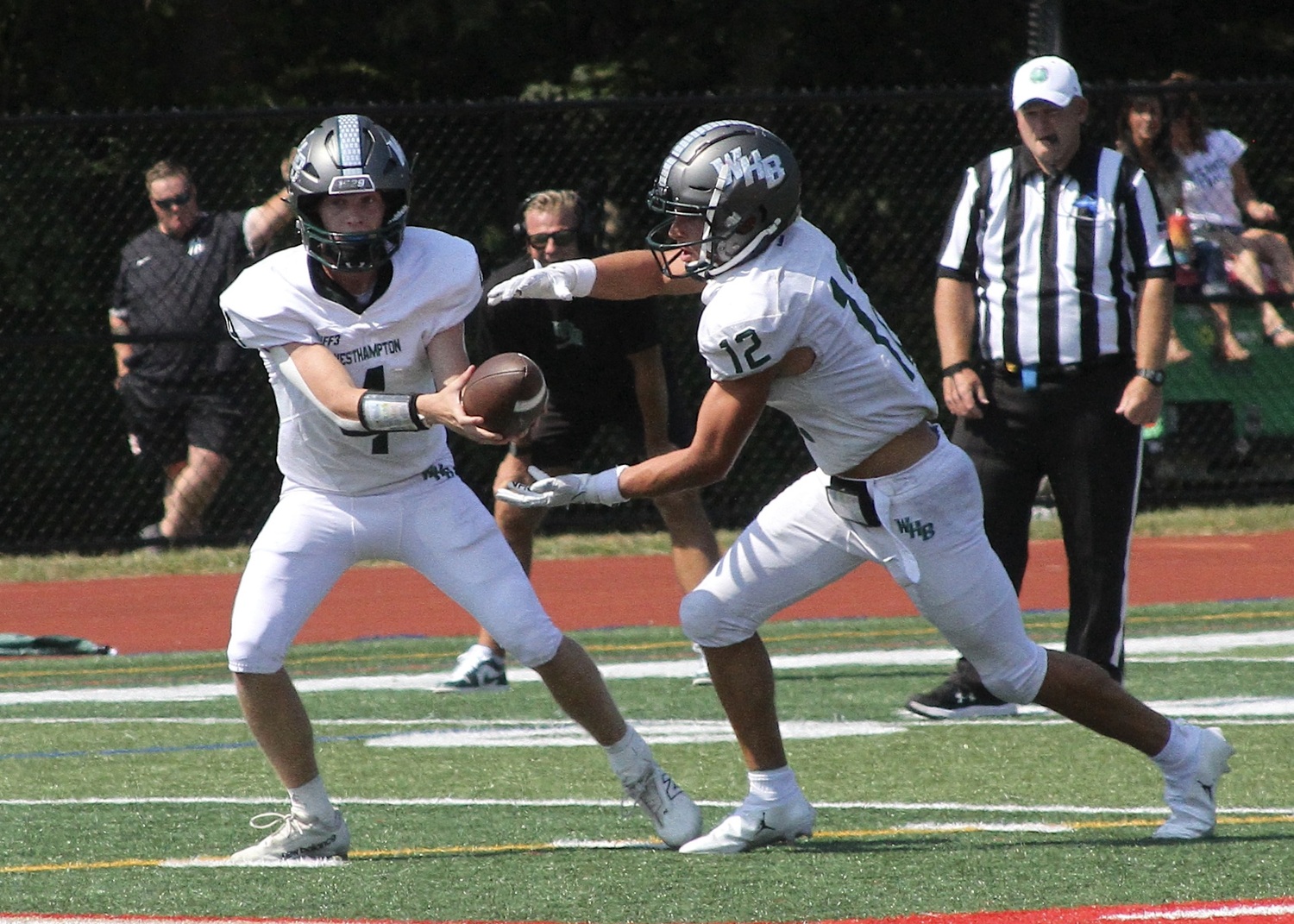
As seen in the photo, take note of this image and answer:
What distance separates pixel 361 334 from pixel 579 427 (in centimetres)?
303

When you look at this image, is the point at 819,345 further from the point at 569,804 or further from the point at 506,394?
the point at 569,804

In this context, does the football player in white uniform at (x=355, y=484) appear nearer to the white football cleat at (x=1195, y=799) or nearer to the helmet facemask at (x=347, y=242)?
the helmet facemask at (x=347, y=242)

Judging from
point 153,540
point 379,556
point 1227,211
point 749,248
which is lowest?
point 153,540

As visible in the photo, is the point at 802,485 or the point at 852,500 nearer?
the point at 852,500

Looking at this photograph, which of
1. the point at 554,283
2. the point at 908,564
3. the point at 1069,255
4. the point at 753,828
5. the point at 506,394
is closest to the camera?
the point at 506,394

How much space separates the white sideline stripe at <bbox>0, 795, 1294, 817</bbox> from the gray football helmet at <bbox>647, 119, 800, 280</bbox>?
1.57 metres

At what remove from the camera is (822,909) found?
405cm

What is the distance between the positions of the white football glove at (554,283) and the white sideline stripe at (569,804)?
1.39m

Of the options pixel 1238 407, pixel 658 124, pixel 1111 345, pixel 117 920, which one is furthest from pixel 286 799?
pixel 1238 407

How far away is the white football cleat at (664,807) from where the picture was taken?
470 cm

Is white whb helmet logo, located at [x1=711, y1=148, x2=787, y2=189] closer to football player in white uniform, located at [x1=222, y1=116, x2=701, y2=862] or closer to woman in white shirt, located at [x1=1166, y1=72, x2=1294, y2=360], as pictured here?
football player in white uniform, located at [x1=222, y1=116, x2=701, y2=862]

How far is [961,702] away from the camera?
6699 mm

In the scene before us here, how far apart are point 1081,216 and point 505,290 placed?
2221 millimetres

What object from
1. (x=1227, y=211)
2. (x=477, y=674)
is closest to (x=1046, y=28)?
(x=1227, y=211)
